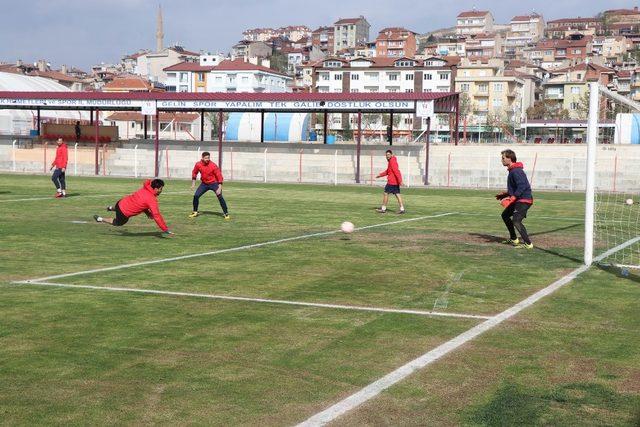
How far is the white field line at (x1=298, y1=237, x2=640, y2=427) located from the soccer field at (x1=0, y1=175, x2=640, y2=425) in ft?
0.15

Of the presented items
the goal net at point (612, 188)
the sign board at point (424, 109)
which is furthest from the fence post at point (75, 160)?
the goal net at point (612, 188)

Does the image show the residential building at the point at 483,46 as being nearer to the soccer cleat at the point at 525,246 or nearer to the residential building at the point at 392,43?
the residential building at the point at 392,43

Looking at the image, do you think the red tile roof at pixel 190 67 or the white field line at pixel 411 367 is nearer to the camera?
the white field line at pixel 411 367

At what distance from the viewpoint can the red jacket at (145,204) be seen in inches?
623

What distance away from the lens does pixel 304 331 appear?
831 cm

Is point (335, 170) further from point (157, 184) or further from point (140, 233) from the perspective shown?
point (157, 184)

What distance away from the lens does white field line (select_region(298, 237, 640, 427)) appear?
18.7 ft

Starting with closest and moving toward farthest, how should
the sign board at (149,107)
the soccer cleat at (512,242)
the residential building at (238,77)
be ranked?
the soccer cleat at (512,242)
the sign board at (149,107)
the residential building at (238,77)

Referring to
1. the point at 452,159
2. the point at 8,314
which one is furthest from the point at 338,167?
the point at 8,314

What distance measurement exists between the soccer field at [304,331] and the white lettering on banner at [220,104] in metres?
31.7

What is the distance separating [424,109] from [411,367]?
133 feet

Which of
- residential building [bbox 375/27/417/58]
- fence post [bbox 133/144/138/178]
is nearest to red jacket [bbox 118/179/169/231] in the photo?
fence post [bbox 133/144/138/178]

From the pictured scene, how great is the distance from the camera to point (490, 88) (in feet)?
425

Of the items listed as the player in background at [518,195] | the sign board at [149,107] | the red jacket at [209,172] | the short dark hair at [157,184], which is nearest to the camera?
the short dark hair at [157,184]
